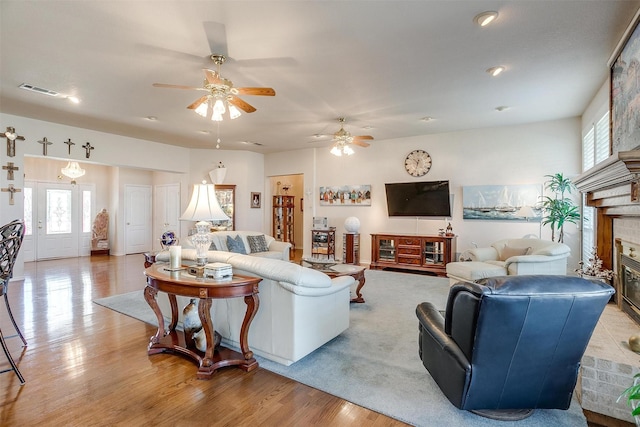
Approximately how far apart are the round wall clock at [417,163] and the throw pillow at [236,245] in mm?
3832

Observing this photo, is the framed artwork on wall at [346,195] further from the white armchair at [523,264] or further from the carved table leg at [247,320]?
the carved table leg at [247,320]

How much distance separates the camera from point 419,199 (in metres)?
6.75

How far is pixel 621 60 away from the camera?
2945 mm

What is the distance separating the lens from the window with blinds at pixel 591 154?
415 cm

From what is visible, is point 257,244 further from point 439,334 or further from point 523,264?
point 439,334

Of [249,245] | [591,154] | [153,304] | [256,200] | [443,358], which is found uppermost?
[591,154]

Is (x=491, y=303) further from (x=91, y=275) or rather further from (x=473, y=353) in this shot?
(x=91, y=275)

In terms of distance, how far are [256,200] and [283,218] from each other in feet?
3.67

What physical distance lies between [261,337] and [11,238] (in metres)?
2.08

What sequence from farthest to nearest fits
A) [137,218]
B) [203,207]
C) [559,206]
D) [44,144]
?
1. [137,218]
2. [44,144]
3. [559,206]
4. [203,207]

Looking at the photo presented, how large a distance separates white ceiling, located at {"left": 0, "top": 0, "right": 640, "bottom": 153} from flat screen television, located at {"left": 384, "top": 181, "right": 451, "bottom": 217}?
1610 mm

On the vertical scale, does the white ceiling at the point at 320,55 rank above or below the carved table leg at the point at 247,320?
above

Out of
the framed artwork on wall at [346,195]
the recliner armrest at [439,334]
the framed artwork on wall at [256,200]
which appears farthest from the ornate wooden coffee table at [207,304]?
the framed artwork on wall at [256,200]

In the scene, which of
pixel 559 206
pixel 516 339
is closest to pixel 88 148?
pixel 516 339
